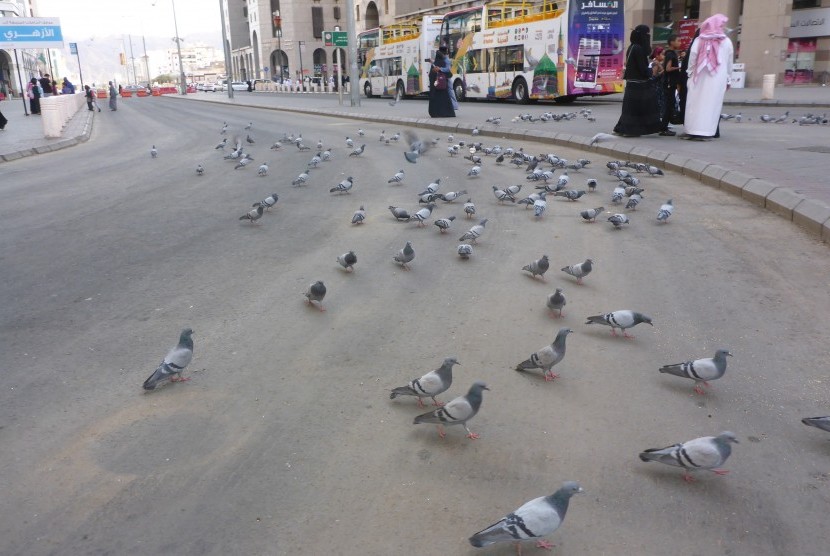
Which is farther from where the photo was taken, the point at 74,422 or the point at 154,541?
the point at 74,422

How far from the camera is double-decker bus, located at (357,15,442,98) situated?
3291 cm

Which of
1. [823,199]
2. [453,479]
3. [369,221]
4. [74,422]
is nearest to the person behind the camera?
[453,479]

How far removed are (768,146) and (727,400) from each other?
1049 cm

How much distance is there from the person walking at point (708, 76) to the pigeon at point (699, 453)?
11.8 m

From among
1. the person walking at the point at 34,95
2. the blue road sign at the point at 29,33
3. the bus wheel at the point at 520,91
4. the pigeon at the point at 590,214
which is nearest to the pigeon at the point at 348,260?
the pigeon at the point at 590,214

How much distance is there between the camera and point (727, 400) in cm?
371

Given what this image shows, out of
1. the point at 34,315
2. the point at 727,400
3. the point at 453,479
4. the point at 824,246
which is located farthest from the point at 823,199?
the point at 34,315

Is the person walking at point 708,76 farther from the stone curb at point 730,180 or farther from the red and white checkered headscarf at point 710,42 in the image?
the stone curb at point 730,180

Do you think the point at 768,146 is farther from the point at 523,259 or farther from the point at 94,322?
the point at 94,322

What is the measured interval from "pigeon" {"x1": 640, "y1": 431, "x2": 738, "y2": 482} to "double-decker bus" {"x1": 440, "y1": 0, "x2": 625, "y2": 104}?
76.3 ft

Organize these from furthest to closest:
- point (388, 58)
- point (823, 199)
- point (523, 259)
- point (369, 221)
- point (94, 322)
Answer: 1. point (388, 58)
2. point (369, 221)
3. point (823, 199)
4. point (523, 259)
5. point (94, 322)

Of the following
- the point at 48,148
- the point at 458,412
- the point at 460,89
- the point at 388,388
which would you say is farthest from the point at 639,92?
the point at 460,89

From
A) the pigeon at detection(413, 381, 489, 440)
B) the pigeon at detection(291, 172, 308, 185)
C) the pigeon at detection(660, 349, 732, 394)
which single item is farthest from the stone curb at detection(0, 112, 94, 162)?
the pigeon at detection(660, 349, 732, 394)

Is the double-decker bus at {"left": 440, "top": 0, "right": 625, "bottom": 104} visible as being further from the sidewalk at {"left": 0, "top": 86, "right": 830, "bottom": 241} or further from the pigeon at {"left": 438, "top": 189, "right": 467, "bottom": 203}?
the pigeon at {"left": 438, "top": 189, "right": 467, "bottom": 203}
